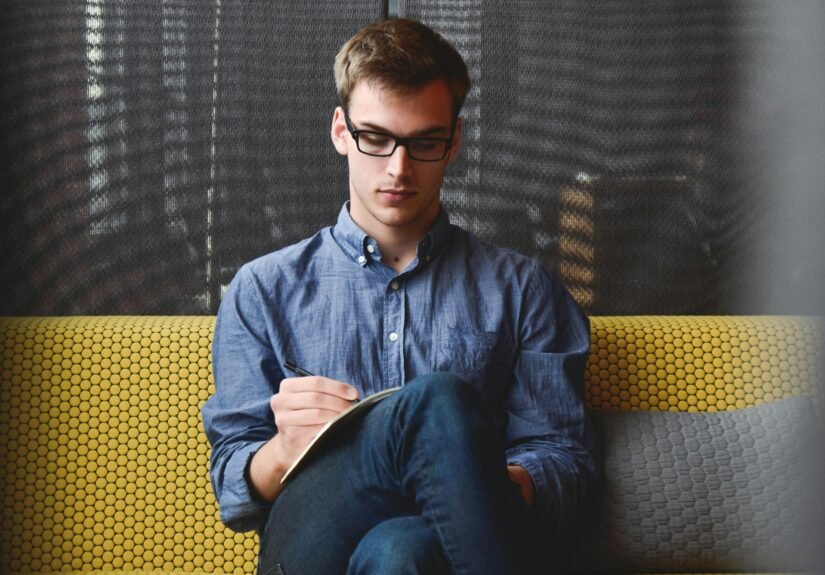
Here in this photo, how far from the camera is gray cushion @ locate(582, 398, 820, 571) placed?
1115 mm

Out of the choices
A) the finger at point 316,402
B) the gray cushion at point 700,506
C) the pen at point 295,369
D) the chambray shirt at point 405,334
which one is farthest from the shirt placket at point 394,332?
the gray cushion at point 700,506

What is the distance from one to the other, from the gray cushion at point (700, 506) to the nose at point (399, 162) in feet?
1.58

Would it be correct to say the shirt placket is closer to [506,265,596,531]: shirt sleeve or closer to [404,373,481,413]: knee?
[506,265,596,531]: shirt sleeve

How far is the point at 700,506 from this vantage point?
1.12 metres

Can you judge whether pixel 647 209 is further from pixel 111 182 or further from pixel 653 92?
pixel 111 182

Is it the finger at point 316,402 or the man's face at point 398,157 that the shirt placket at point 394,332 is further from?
the finger at point 316,402

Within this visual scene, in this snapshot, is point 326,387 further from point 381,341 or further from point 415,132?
point 415,132

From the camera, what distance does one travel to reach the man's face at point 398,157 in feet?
3.62

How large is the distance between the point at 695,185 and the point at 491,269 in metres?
0.47

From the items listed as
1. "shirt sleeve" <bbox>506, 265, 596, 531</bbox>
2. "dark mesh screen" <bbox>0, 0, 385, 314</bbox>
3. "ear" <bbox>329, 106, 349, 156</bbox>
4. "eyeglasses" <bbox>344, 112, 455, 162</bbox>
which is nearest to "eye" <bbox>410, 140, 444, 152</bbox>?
"eyeglasses" <bbox>344, 112, 455, 162</bbox>

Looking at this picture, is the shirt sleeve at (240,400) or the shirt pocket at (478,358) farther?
the shirt pocket at (478,358)

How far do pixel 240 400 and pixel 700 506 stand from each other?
2.04ft

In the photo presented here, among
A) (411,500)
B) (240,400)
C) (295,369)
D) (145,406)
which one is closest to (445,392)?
(411,500)

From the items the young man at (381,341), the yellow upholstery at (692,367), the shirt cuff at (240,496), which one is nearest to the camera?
the young man at (381,341)
